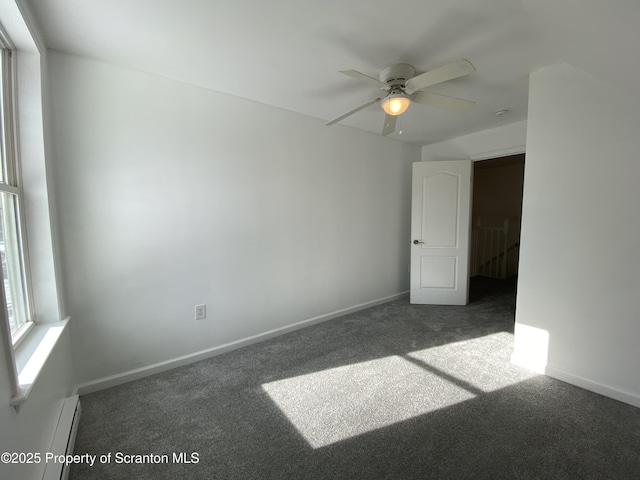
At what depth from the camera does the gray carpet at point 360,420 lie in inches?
54.9

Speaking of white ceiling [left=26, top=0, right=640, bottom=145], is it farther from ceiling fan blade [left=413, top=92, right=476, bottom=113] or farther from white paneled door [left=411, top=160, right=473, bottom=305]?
white paneled door [left=411, top=160, right=473, bottom=305]

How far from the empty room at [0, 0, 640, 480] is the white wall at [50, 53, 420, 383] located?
0.7 inches

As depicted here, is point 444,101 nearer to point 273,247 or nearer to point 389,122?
point 389,122

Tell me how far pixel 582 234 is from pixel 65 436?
339 centimetres

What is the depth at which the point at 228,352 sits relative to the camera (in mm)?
2549

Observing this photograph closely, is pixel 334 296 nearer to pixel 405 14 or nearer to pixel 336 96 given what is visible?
pixel 336 96

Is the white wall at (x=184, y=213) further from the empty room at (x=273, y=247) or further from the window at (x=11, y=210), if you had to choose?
the window at (x=11, y=210)

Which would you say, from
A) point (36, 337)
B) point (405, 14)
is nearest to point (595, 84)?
point (405, 14)

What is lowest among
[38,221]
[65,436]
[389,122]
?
[65,436]

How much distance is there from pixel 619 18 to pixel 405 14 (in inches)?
35.4

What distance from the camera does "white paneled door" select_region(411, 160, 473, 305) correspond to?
3.72m

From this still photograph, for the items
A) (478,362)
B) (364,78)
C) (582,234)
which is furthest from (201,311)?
(582,234)

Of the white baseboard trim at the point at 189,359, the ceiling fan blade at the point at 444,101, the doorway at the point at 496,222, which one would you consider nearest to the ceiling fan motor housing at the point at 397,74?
the ceiling fan blade at the point at 444,101

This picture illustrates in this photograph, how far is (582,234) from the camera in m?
1.94
